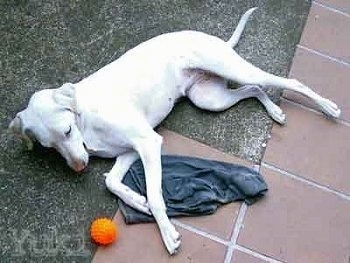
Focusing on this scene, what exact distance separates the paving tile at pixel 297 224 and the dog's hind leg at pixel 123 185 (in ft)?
1.01

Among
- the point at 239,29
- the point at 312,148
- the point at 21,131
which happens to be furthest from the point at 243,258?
the point at 239,29

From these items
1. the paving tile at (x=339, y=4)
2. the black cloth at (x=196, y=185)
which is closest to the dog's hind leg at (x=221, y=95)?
the black cloth at (x=196, y=185)

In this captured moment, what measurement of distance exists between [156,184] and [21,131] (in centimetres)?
41

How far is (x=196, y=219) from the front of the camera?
195 centimetres

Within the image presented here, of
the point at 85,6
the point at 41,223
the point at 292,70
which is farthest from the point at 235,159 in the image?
the point at 85,6

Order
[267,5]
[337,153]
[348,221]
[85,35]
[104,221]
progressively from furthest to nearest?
[267,5] < [85,35] < [337,153] < [348,221] < [104,221]

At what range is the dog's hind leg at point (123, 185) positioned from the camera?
1909 millimetres

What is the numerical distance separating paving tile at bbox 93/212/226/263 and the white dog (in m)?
0.03

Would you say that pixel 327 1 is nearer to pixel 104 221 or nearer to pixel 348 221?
pixel 348 221

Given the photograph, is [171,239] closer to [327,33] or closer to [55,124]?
[55,124]

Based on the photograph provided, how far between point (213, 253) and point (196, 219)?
0.11 meters

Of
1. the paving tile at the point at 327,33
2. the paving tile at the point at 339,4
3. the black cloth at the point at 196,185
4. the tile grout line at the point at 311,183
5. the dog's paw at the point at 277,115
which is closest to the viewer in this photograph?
the black cloth at the point at 196,185

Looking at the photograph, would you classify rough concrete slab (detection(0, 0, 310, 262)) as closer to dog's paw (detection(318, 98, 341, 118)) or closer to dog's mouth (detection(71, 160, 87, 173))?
dog's mouth (detection(71, 160, 87, 173))

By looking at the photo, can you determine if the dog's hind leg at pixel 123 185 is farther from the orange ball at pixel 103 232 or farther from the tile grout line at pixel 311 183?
the tile grout line at pixel 311 183
